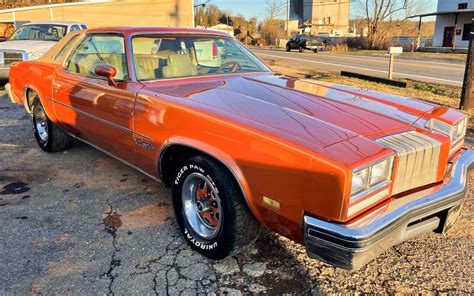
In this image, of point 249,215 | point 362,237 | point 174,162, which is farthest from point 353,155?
point 174,162

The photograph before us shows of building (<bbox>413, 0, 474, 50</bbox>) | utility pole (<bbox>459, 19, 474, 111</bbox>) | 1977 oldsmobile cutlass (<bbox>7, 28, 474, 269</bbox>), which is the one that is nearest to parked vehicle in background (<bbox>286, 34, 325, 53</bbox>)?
building (<bbox>413, 0, 474, 50</bbox>)

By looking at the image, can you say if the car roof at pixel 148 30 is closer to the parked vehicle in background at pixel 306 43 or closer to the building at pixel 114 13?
the building at pixel 114 13

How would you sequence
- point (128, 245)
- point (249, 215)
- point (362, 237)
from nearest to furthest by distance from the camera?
point (362, 237) → point (249, 215) → point (128, 245)

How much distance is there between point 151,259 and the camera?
2.75m

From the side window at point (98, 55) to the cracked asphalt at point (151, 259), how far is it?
120 cm

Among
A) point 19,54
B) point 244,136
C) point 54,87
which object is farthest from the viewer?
point 19,54

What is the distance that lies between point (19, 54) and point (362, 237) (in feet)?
30.9

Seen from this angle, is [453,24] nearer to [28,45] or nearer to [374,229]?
[28,45]

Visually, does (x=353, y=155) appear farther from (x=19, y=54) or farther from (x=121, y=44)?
(x=19, y=54)

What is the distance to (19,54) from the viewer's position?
9031 millimetres

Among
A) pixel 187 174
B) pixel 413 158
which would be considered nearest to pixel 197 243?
pixel 187 174

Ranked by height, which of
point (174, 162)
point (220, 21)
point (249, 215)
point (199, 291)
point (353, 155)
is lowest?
point (199, 291)

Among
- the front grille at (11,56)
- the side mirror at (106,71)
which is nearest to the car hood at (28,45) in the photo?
the front grille at (11,56)

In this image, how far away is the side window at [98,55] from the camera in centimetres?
349
